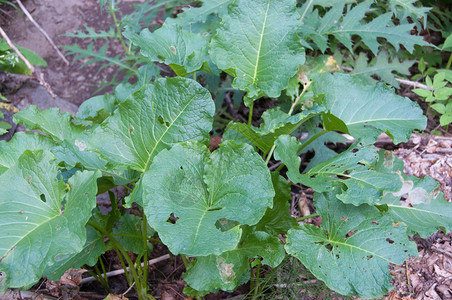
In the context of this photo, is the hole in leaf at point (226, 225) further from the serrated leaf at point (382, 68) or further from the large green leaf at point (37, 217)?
the serrated leaf at point (382, 68)

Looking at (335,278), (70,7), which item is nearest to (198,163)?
(335,278)

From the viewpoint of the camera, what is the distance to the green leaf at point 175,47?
6.07 feet

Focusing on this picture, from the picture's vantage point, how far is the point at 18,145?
1.77 m

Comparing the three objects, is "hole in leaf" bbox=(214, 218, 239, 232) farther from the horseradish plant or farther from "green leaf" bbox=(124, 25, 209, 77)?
"green leaf" bbox=(124, 25, 209, 77)

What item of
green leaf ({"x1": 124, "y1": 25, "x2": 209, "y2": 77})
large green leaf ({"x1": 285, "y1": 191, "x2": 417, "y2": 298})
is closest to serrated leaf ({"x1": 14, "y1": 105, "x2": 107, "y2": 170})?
green leaf ({"x1": 124, "y1": 25, "x2": 209, "y2": 77})

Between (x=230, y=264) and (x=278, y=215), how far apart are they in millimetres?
371

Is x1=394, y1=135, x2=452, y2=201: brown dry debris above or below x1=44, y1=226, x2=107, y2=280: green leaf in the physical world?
below

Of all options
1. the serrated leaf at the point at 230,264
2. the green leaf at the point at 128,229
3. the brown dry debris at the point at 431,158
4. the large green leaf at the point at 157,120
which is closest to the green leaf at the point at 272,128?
the large green leaf at the point at 157,120

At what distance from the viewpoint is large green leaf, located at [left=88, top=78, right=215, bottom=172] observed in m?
1.64

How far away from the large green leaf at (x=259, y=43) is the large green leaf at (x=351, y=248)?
688 millimetres

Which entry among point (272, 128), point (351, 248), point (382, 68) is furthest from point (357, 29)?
Answer: point (351, 248)

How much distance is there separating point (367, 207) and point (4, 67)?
10.2ft

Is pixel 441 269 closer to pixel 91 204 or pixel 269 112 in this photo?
pixel 269 112

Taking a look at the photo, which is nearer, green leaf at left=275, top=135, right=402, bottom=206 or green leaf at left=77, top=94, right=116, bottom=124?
green leaf at left=275, top=135, right=402, bottom=206
